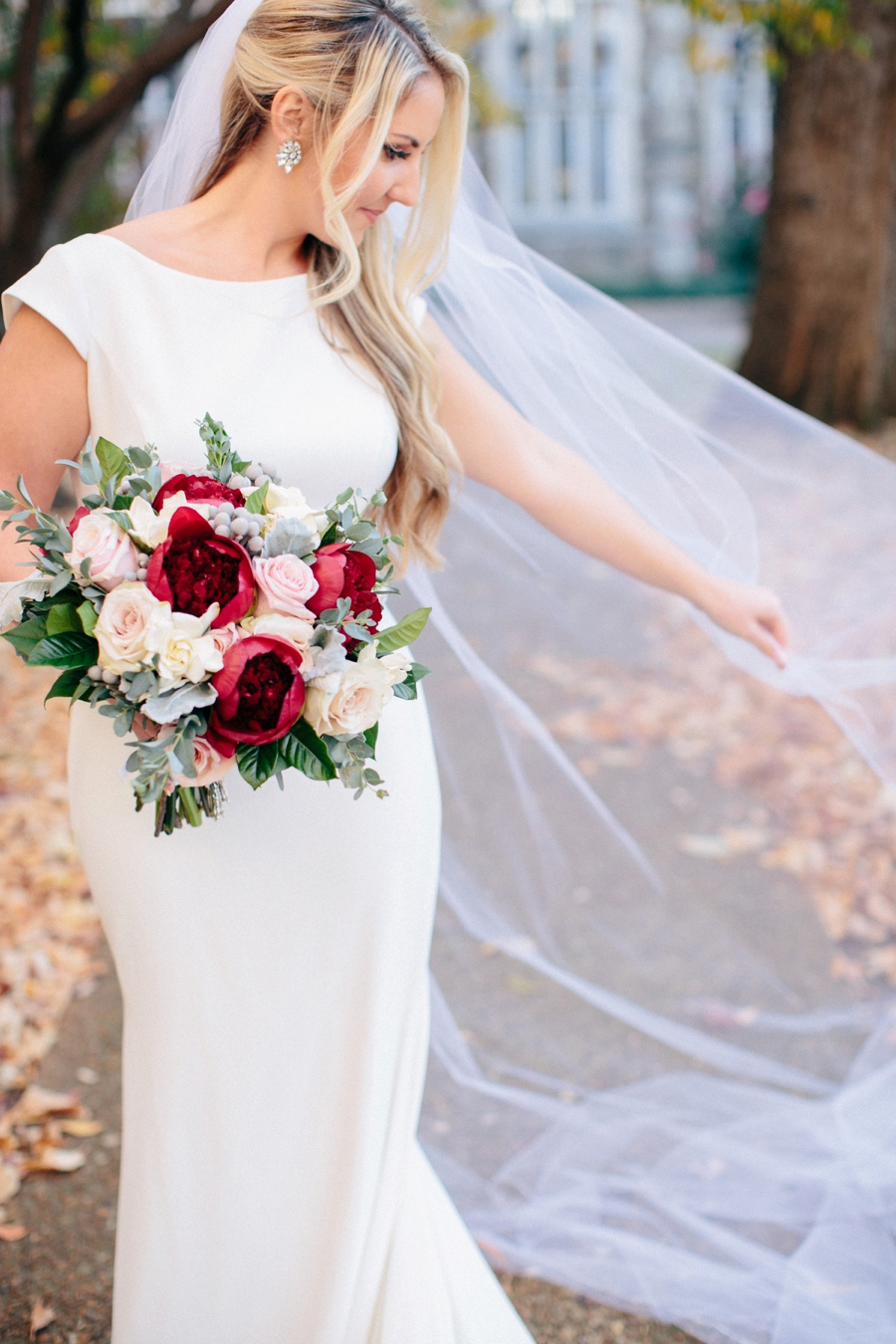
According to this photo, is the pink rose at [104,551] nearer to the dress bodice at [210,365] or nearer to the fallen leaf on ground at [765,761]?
the dress bodice at [210,365]

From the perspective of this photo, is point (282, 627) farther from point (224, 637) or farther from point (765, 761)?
point (765, 761)

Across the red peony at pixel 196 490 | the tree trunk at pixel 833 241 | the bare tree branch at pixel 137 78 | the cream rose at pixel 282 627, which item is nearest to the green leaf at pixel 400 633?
the cream rose at pixel 282 627

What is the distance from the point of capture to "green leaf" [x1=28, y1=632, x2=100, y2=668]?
1.66 metres

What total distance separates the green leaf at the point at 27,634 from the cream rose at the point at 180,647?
20 centimetres

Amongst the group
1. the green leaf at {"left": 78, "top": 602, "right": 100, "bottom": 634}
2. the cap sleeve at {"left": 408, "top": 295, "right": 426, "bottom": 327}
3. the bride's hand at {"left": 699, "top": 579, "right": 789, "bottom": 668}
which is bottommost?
the bride's hand at {"left": 699, "top": 579, "right": 789, "bottom": 668}

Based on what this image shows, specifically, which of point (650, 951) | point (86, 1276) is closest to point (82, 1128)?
point (86, 1276)

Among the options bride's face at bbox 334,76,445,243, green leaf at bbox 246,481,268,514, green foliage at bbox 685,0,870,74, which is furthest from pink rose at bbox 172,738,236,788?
green foliage at bbox 685,0,870,74

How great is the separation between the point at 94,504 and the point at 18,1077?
228 cm

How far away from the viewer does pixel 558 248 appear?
113ft

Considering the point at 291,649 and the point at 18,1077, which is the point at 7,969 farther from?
the point at 291,649

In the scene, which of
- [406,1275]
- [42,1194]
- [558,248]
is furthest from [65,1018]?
[558,248]

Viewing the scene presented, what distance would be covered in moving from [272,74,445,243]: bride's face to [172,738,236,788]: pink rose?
100 centimetres

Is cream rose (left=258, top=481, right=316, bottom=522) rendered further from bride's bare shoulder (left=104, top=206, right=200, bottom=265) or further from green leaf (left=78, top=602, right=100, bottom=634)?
bride's bare shoulder (left=104, top=206, right=200, bottom=265)

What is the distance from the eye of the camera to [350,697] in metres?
1.66
